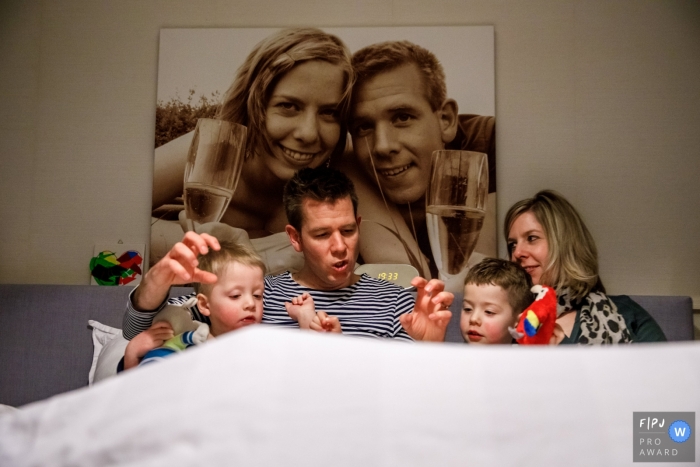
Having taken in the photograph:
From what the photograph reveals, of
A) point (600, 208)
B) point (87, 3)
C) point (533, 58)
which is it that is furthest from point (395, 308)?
point (87, 3)

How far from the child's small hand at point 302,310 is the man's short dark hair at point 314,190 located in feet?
0.80

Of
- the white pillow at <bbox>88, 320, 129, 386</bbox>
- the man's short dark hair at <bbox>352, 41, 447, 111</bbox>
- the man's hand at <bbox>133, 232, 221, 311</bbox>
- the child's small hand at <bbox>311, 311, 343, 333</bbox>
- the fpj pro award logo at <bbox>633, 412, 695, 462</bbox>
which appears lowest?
the white pillow at <bbox>88, 320, 129, 386</bbox>

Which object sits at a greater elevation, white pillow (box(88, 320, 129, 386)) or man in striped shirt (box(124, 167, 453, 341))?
man in striped shirt (box(124, 167, 453, 341))

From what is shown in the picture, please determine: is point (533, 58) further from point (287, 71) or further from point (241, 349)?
point (241, 349)

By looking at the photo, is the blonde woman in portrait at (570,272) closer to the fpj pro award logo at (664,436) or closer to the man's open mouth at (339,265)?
the man's open mouth at (339,265)

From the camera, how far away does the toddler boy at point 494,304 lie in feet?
5.13

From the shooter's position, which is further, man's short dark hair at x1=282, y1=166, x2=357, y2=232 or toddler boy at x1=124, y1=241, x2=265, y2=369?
man's short dark hair at x1=282, y1=166, x2=357, y2=232

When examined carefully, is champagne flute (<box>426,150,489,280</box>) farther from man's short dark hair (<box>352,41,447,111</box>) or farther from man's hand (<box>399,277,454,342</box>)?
man's hand (<box>399,277,454,342</box>)

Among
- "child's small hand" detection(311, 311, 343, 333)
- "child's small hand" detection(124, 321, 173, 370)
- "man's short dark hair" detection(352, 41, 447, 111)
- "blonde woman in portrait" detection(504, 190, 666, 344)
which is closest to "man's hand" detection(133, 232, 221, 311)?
"child's small hand" detection(124, 321, 173, 370)

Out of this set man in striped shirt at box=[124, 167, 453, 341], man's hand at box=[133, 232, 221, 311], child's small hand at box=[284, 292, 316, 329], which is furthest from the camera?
man in striped shirt at box=[124, 167, 453, 341]

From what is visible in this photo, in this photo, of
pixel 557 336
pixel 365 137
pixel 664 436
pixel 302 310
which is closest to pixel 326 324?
pixel 302 310

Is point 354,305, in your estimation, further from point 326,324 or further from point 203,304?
point 203,304

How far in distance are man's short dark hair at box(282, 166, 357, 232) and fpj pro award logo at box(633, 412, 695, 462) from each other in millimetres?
1482

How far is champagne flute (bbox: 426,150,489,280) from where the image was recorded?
86.4 inches
